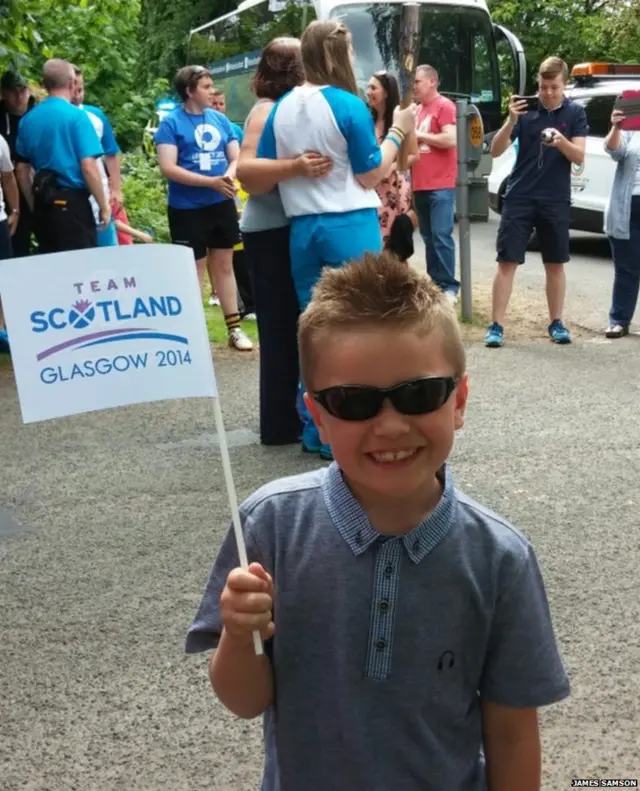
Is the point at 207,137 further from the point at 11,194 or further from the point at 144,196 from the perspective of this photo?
the point at 144,196

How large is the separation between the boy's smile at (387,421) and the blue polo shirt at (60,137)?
6.45m

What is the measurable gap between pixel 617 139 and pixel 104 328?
23.5 feet

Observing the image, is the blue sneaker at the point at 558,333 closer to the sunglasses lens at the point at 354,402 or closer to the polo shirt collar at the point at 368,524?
the polo shirt collar at the point at 368,524

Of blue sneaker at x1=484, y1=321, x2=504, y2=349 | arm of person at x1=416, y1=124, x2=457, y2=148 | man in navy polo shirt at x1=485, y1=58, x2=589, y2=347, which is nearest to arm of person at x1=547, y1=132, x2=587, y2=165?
man in navy polo shirt at x1=485, y1=58, x2=589, y2=347

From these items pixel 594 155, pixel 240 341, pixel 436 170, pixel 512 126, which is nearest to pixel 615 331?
pixel 512 126

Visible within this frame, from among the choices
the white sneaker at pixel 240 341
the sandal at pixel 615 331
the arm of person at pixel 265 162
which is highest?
the arm of person at pixel 265 162

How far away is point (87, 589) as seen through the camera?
3.97m

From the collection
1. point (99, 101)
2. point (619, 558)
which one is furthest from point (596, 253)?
point (619, 558)

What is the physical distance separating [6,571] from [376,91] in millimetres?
4607

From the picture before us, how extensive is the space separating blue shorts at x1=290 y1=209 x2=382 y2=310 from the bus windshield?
12203 mm

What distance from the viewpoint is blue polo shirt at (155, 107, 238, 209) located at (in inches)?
315

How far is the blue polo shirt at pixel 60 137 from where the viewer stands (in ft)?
25.0

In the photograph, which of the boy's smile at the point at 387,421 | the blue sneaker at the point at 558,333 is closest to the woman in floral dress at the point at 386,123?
the blue sneaker at the point at 558,333

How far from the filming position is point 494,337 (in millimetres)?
8305
